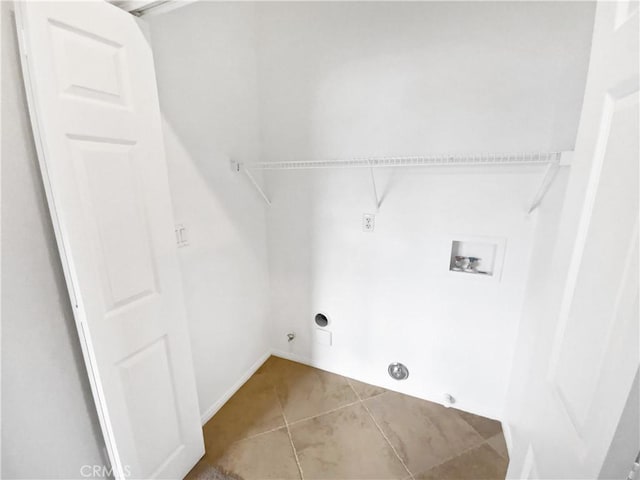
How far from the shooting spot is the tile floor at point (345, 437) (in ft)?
4.91

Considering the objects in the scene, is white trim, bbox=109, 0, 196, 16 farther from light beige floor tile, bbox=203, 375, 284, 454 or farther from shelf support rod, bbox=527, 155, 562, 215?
light beige floor tile, bbox=203, 375, 284, 454

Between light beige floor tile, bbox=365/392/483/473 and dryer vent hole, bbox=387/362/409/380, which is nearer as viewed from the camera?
light beige floor tile, bbox=365/392/483/473

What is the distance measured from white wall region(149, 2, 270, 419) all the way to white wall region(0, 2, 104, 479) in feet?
1.77

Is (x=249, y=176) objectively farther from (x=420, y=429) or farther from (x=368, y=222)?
(x=420, y=429)

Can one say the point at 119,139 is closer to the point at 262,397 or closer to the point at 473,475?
the point at 262,397

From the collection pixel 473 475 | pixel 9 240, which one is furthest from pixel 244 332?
pixel 473 475

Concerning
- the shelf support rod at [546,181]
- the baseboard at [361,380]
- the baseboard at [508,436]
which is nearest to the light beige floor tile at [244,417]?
the baseboard at [361,380]

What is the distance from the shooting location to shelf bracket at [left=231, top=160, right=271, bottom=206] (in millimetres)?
1830

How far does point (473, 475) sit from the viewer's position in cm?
146

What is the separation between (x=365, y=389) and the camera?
2.06m

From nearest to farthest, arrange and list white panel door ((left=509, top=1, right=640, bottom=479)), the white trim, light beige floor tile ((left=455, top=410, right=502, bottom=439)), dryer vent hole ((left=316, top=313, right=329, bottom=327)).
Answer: white panel door ((left=509, top=1, right=640, bottom=479)), the white trim, light beige floor tile ((left=455, top=410, right=502, bottom=439)), dryer vent hole ((left=316, top=313, right=329, bottom=327))

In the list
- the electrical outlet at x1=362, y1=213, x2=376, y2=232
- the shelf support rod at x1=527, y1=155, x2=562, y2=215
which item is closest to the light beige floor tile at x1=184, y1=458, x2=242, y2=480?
the electrical outlet at x1=362, y1=213, x2=376, y2=232

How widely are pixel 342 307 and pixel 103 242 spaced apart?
5.08ft

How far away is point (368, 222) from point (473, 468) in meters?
1.53
